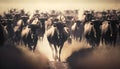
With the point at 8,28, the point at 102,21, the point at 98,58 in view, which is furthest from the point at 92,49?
the point at 8,28

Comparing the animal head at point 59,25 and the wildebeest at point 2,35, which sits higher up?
the animal head at point 59,25

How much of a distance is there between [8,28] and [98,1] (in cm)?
82

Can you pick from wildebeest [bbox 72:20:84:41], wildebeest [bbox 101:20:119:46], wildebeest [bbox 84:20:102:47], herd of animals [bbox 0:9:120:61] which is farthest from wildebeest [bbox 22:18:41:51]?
wildebeest [bbox 101:20:119:46]

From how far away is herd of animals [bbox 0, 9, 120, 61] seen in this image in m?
1.73

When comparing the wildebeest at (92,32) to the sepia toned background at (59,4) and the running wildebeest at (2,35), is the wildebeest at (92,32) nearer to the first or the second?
the sepia toned background at (59,4)

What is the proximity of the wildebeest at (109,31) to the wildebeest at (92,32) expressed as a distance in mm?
43

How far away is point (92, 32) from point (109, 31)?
14 centimetres

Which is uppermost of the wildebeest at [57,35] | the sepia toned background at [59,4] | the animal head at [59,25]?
the sepia toned background at [59,4]

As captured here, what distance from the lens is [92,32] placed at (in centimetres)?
174

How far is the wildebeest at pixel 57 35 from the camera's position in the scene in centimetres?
175

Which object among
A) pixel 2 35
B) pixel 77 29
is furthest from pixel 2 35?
pixel 77 29

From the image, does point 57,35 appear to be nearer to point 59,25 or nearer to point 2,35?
point 59,25

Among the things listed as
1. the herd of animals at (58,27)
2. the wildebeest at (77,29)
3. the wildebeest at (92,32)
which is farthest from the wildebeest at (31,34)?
the wildebeest at (92,32)

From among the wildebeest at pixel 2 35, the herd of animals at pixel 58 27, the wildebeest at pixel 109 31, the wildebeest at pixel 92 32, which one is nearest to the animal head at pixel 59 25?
the herd of animals at pixel 58 27
